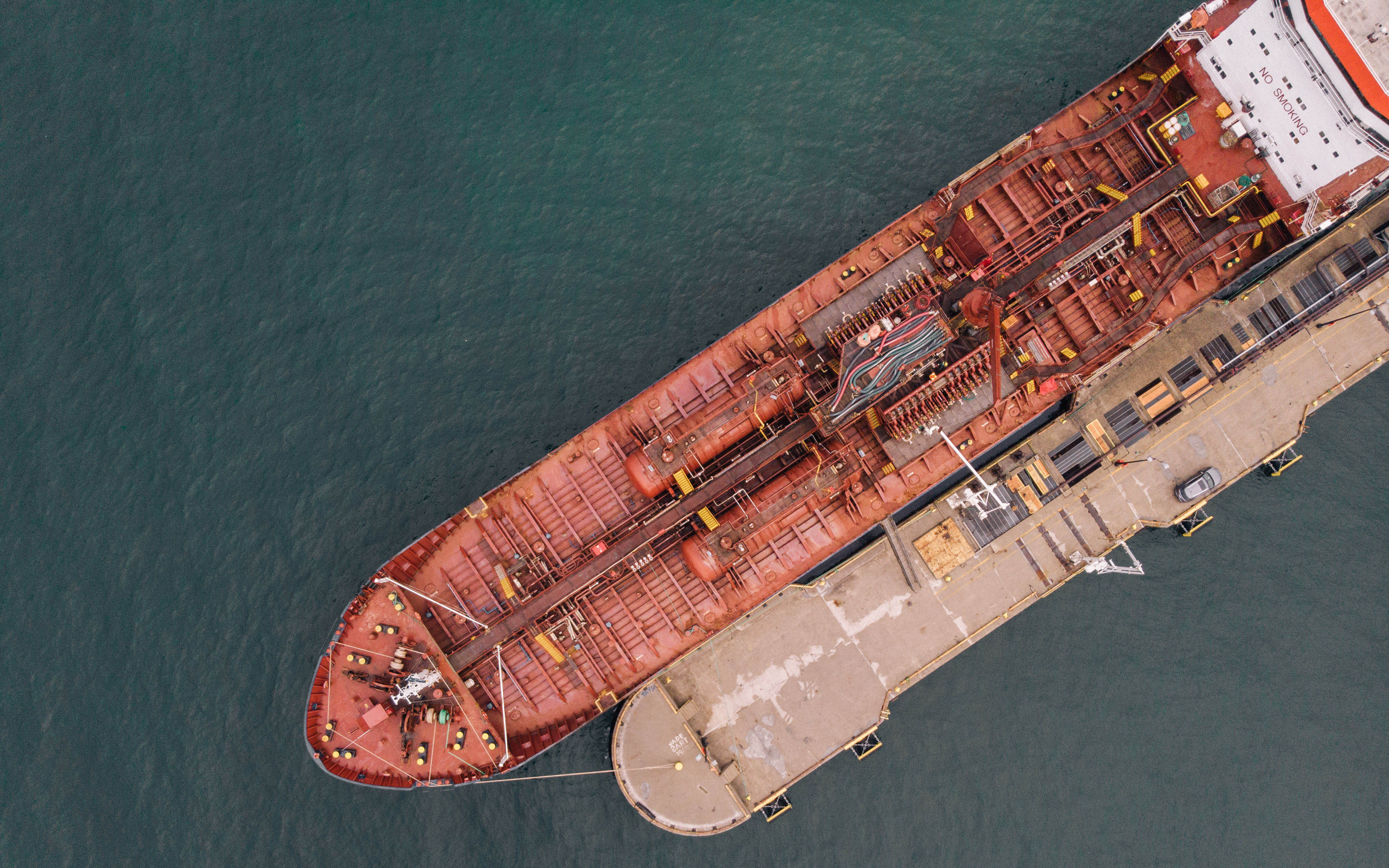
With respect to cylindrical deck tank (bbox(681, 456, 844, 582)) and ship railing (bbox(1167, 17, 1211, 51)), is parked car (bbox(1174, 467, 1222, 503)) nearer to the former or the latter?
cylindrical deck tank (bbox(681, 456, 844, 582))

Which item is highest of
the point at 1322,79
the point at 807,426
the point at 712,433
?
the point at 712,433

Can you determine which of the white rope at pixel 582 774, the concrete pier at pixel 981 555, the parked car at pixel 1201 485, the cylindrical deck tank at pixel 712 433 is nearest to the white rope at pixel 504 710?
the white rope at pixel 582 774

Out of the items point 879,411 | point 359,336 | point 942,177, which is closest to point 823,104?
point 942,177

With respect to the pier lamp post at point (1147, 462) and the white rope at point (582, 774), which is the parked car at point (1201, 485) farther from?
the white rope at point (582, 774)

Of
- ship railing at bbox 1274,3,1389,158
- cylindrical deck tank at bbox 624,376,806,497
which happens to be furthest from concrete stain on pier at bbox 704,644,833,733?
ship railing at bbox 1274,3,1389,158

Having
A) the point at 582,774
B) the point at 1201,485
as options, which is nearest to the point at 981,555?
the point at 1201,485

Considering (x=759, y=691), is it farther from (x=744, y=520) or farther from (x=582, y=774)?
(x=582, y=774)

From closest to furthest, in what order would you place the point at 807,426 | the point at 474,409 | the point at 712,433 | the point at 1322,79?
1. the point at 1322,79
2. the point at 712,433
3. the point at 807,426
4. the point at 474,409
